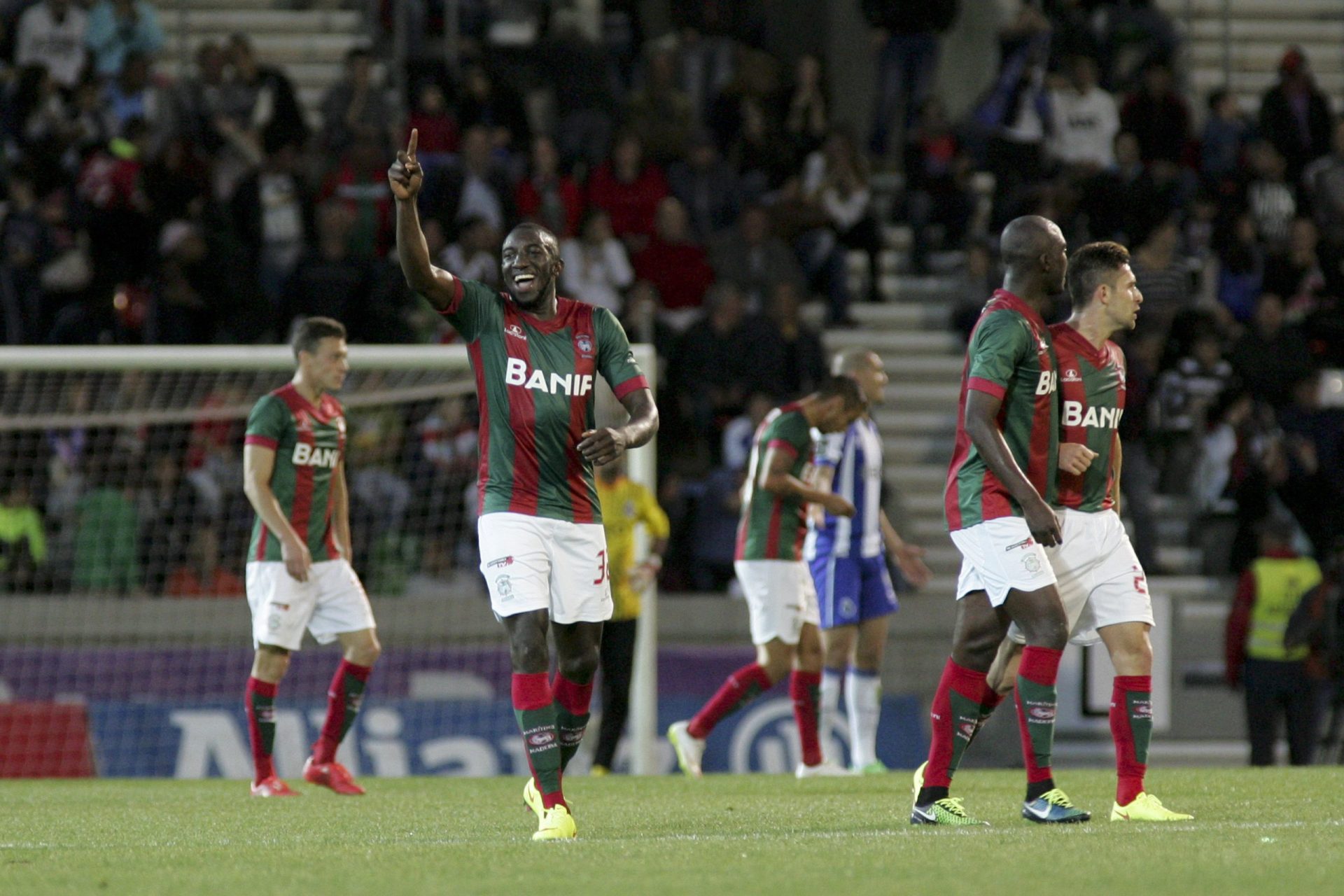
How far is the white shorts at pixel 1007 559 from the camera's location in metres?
7.05

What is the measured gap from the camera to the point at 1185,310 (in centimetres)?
1766

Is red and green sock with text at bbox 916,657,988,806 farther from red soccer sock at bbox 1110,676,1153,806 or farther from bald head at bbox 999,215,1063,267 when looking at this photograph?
bald head at bbox 999,215,1063,267

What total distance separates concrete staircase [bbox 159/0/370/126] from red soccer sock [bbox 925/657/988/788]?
13939 mm

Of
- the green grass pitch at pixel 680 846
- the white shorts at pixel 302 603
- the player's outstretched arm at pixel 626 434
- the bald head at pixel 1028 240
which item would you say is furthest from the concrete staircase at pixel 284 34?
the bald head at pixel 1028 240

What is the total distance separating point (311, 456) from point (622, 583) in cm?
267

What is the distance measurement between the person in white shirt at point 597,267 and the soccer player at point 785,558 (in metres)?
6.05

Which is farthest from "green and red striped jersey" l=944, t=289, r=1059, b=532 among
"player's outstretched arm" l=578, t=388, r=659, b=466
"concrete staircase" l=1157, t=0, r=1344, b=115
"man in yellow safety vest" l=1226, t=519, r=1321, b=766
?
"concrete staircase" l=1157, t=0, r=1344, b=115

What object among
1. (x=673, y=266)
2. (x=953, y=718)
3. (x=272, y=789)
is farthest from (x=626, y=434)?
(x=673, y=266)

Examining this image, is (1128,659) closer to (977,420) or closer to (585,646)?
(977,420)

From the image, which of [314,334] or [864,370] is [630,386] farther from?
[864,370]

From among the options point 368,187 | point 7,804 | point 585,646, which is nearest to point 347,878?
point 585,646

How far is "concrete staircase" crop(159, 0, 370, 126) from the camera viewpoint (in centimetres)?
2011

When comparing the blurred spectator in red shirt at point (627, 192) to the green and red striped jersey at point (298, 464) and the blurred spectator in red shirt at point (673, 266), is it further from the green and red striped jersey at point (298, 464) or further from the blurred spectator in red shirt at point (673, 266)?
the green and red striped jersey at point (298, 464)

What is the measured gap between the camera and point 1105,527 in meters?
7.39
